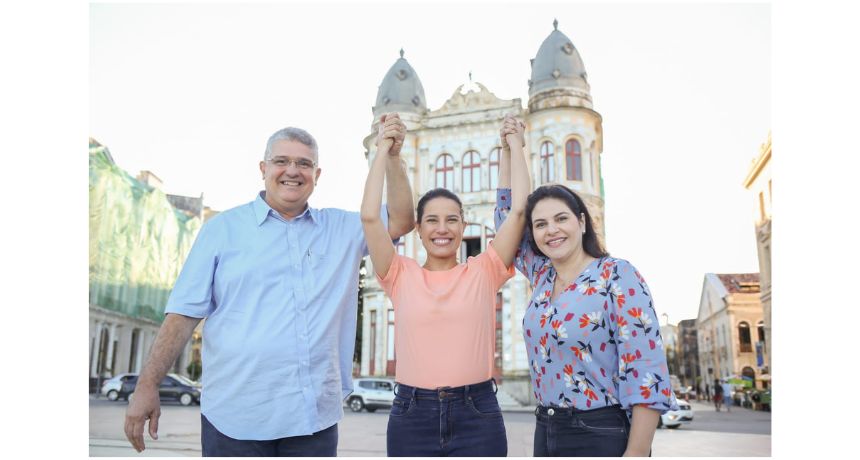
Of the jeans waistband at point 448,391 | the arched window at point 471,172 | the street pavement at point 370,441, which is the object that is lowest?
the street pavement at point 370,441

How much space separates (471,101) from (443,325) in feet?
82.0

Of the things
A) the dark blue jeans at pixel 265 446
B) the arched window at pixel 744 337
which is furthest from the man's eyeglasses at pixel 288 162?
the arched window at pixel 744 337

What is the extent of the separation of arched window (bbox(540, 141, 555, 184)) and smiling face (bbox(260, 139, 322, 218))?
2211 cm

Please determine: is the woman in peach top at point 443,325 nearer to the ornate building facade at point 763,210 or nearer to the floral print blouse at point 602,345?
the floral print blouse at point 602,345

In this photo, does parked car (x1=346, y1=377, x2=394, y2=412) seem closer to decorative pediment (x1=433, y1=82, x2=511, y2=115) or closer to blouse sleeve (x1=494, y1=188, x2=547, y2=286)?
decorative pediment (x1=433, y1=82, x2=511, y2=115)

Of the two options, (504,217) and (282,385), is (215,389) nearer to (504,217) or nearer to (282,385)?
(282,385)

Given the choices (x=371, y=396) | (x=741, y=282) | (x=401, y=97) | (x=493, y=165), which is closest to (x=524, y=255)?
(x=371, y=396)

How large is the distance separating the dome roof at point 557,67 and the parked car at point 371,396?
514 inches

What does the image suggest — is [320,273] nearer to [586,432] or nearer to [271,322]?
[271,322]

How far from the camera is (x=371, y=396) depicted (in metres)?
22.1

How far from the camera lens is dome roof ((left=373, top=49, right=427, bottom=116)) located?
27.9 meters

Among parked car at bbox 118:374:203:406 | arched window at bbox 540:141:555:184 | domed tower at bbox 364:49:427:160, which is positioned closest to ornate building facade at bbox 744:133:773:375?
arched window at bbox 540:141:555:184

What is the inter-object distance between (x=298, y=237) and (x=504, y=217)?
1.06 meters

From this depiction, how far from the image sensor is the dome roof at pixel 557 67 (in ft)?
84.2
